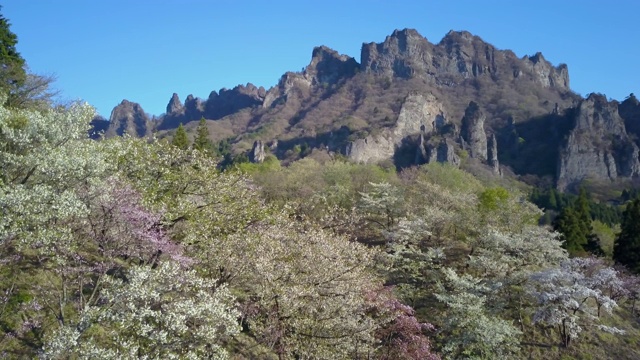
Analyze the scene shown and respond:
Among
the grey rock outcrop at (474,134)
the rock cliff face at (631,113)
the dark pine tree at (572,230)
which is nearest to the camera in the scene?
the dark pine tree at (572,230)

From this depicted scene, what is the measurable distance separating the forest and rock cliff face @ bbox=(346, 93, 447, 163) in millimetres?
113574

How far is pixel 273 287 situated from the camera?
627 inches

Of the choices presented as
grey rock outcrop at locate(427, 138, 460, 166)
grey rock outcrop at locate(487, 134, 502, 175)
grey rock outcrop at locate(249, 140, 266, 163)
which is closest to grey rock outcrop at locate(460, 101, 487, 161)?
grey rock outcrop at locate(487, 134, 502, 175)

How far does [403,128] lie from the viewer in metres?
168

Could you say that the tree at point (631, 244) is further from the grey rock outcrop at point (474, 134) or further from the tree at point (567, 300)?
the grey rock outcrop at point (474, 134)

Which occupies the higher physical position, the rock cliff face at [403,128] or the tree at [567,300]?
the rock cliff face at [403,128]

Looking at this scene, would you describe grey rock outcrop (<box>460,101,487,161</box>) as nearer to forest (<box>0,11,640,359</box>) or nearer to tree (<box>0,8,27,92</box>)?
forest (<box>0,11,640,359</box>)

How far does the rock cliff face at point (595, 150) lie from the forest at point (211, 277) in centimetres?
→ 12458

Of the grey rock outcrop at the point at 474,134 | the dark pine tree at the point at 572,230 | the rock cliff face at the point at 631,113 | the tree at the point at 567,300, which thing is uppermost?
the rock cliff face at the point at 631,113

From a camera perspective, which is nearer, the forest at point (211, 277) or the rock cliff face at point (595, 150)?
the forest at point (211, 277)

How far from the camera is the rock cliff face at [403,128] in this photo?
5802 inches

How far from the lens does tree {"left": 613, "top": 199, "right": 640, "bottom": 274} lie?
1604 inches

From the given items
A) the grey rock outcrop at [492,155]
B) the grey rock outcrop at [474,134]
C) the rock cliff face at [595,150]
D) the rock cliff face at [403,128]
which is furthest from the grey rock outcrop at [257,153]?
the rock cliff face at [595,150]

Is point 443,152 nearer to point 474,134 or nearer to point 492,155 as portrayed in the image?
point 492,155
